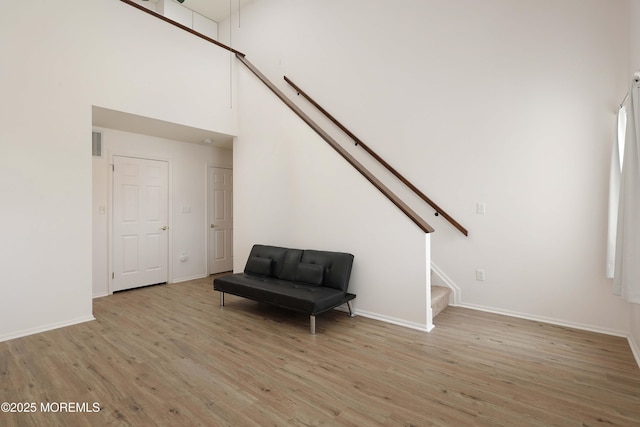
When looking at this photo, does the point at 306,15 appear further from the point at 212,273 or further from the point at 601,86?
the point at 212,273

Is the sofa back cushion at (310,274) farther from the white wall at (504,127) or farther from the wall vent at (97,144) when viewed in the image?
the wall vent at (97,144)

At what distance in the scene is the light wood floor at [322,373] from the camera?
6.34 ft

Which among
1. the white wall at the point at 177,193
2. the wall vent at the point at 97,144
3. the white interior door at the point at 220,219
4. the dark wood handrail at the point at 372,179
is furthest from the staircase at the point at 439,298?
the wall vent at the point at 97,144

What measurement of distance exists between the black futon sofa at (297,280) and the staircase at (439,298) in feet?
2.92

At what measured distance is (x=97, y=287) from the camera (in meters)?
4.60

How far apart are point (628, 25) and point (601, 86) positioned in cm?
53

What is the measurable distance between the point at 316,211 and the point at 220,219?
274 centimetres

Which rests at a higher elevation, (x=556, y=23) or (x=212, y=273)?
(x=556, y=23)

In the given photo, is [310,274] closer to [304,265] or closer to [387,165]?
[304,265]

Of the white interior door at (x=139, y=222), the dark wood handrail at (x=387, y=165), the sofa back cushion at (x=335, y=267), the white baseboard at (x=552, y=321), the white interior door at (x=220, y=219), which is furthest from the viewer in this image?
the white interior door at (x=220, y=219)

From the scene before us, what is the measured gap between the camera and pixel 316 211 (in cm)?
410

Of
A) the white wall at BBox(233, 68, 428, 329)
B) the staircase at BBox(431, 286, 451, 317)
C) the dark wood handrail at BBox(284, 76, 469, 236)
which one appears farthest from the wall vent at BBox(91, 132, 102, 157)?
the staircase at BBox(431, 286, 451, 317)

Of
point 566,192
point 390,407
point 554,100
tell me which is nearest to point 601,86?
point 554,100

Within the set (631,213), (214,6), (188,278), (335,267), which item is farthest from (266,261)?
(214,6)
